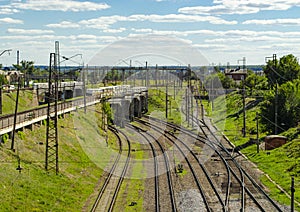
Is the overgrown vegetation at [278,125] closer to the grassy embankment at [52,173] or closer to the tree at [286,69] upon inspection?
the tree at [286,69]

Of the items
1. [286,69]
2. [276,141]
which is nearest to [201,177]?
[276,141]

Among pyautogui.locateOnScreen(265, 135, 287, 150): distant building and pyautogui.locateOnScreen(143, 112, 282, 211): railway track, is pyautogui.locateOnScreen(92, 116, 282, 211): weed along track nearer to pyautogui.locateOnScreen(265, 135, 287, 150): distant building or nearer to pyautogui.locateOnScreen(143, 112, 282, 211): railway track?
pyautogui.locateOnScreen(143, 112, 282, 211): railway track

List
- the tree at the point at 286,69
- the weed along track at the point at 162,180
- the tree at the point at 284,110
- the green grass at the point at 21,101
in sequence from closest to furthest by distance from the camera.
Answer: the weed along track at the point at 162,180 < the tree at the point at 284,110 < the green grass at the point at 21,101 < the tree at the point at 286,69

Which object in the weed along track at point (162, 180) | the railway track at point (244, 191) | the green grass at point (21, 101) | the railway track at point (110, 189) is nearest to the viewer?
the railway track at point (244, 191)

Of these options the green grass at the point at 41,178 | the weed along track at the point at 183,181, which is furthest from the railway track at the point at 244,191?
the green grass at the point at 41,178

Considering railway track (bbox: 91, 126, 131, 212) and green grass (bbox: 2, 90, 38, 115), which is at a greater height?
green grass (bbox: 2, 90, 38, 115)

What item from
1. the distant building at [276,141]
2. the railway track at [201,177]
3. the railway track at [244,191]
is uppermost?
the distant building at [276,141]

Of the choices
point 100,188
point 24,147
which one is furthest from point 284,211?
point 24,147

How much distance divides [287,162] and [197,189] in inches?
351

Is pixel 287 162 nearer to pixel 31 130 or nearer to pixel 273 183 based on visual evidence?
pixel 273 183

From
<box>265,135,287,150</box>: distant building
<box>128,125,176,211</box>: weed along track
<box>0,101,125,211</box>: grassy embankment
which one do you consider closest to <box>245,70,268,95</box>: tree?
<box>128,125,176,211</box>: weed along track

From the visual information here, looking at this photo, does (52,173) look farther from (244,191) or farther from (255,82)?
(255,82)

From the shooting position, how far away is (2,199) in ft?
68.8

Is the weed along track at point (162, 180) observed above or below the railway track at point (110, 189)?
above
